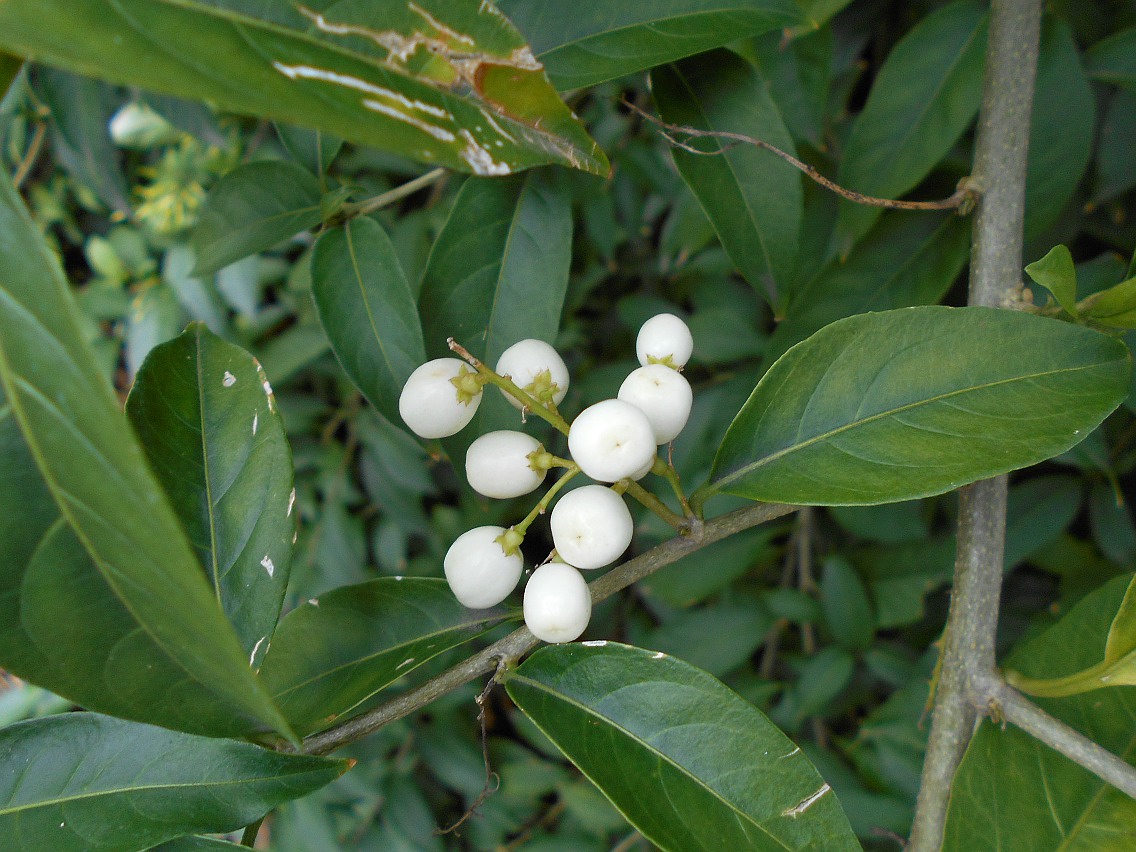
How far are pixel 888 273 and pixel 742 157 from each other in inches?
10.9

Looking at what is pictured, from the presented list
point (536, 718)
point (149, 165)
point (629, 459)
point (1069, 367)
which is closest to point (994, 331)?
point (1069, 367)

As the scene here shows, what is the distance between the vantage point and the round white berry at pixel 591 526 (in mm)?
476

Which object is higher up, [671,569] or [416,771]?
[671,569]

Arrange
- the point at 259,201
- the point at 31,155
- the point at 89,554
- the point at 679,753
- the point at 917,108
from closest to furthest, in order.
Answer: the point at 89,554 → the point at 679,753 → the point at 259,201 → the point at 917,108 → the point at 31,155

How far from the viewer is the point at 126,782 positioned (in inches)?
20.0

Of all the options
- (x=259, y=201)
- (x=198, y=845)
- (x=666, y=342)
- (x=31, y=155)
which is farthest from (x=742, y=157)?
(x=31, y=155)

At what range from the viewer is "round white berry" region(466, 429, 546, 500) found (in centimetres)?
52

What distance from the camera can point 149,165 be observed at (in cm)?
151

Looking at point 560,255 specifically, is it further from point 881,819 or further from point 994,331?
point 881,819

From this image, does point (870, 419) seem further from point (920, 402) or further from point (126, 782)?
point (126, 782)

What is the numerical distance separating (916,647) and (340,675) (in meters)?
1.03

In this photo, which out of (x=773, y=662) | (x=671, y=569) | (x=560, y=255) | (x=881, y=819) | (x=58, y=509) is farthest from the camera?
(x=773, y=662)

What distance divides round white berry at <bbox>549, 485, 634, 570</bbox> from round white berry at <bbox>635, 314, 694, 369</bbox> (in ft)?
0.44

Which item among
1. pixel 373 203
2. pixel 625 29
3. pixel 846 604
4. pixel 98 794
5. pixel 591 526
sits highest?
pixel 625 29
